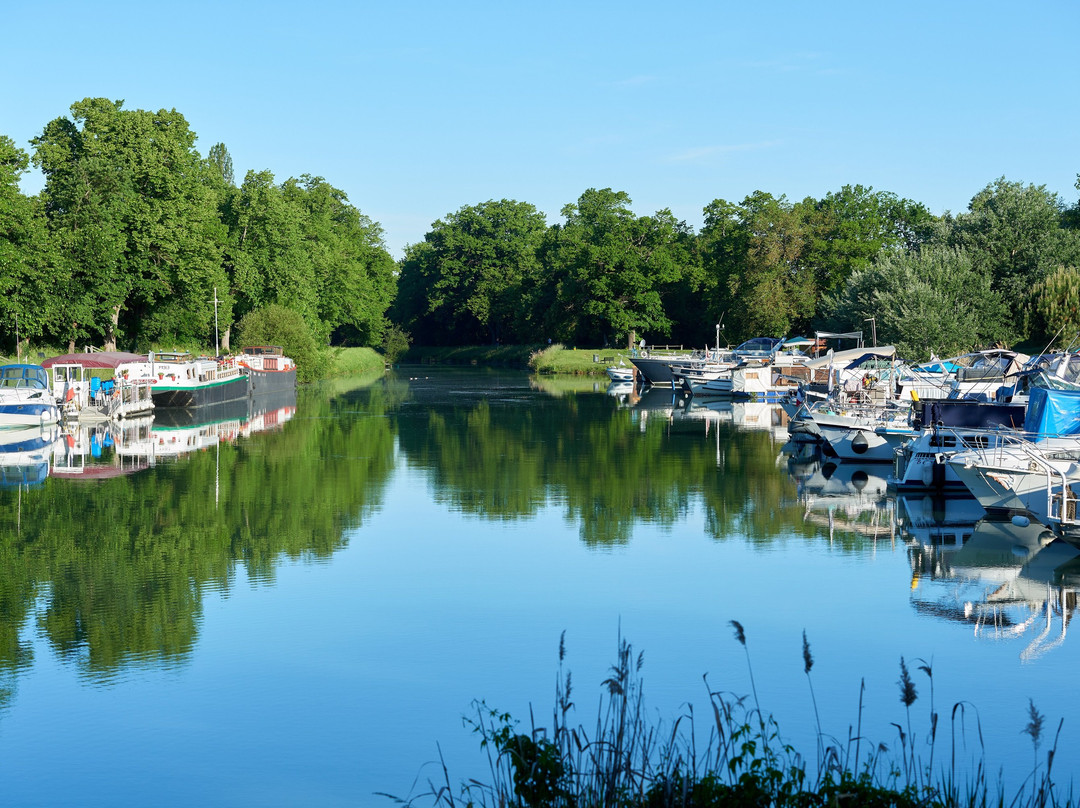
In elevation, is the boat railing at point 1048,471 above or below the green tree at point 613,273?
below

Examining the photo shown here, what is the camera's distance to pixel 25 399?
33.6 meters

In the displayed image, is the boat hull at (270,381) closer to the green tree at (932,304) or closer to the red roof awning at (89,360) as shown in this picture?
the red roof awning at (89,360)

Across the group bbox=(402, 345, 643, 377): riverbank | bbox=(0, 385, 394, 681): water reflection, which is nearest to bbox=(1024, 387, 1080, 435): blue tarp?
bbox=(0, 385, 394, 681): water reflection

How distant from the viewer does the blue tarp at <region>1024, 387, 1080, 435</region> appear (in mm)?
21234

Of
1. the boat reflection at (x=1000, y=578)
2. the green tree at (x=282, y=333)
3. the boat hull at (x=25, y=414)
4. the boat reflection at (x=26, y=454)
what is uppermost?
the green tree at (x=282, y=333)

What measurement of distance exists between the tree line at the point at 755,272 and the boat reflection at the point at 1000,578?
22208 mm

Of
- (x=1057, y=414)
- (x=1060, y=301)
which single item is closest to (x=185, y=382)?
(x=1057, y=414)

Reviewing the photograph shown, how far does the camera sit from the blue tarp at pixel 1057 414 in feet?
69.7

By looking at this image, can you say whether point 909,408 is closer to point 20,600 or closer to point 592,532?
point 592,532

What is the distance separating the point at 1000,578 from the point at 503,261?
3955 inches

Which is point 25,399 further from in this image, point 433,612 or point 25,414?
point 433,612

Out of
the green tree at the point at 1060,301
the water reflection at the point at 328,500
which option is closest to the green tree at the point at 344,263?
the water reflection at the point at 328,500

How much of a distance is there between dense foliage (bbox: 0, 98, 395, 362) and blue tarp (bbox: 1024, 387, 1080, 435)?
36.0m

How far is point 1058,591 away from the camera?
1513 cm
